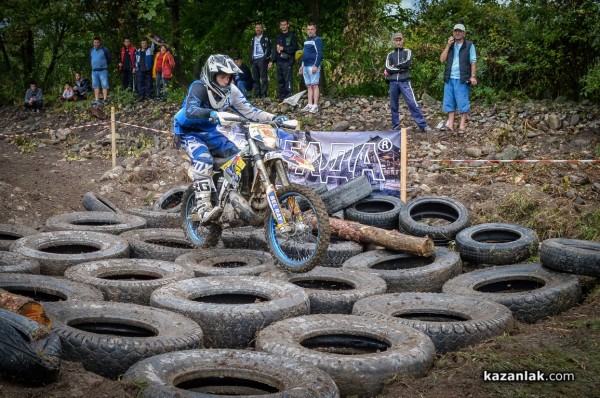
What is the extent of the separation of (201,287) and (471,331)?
2.99 m

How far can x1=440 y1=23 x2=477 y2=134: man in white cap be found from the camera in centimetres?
1714

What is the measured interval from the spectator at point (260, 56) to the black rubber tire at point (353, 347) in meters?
15.1

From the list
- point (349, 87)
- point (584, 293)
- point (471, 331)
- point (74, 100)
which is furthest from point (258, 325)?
point (74, 100)

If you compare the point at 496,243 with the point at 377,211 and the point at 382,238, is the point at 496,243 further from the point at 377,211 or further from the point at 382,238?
the point at 377,211

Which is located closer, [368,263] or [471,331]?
[471,331]

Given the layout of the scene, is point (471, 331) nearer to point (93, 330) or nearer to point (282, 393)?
point (282, 393)

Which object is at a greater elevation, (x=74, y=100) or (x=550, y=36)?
(x=550, y=36)

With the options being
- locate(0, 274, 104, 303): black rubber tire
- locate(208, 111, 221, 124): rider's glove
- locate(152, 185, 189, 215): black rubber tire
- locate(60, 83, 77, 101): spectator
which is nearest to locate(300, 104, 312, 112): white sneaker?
locate(152, 185, 189, 215): black rubber tire

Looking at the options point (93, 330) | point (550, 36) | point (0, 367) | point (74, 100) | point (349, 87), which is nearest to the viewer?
point (0, 367)

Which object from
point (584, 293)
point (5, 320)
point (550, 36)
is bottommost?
point (584, 293)

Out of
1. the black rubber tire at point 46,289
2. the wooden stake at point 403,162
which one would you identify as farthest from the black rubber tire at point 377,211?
the black rubber tire at point 46,289

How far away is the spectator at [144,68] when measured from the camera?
82.8ft

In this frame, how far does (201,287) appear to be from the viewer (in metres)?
8.75

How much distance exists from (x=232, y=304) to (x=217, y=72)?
3.09m
